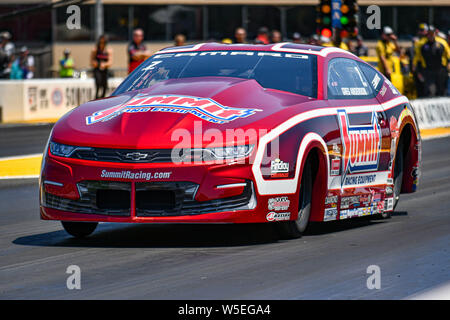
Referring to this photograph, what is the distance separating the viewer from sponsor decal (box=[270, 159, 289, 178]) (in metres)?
8.38

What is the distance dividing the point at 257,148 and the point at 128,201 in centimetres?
97

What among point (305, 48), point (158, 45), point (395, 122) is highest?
point (305, 48)

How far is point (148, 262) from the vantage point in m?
7.85

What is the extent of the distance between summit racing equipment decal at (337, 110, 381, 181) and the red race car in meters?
0.01

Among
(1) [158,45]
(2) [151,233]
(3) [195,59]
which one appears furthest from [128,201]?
(1) [158,45]

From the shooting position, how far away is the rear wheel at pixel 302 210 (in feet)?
29.0

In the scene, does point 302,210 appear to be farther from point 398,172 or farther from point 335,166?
point 398,172

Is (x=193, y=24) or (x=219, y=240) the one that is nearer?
(x=219, y=240)

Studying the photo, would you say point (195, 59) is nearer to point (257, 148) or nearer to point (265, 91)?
point (265, 91)

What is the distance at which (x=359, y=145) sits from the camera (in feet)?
31.2

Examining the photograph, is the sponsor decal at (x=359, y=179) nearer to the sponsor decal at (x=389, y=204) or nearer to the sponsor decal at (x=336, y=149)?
the sponsor decal at (x=336, y=149)

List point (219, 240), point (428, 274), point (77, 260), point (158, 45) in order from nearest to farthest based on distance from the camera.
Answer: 1. point (428, 274)
2. point (77, 260)
3. point (219, 240)
4. point (158, 45)

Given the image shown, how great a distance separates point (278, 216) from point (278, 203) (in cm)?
10

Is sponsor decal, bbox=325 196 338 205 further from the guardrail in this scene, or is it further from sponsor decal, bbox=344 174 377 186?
the guardrail
